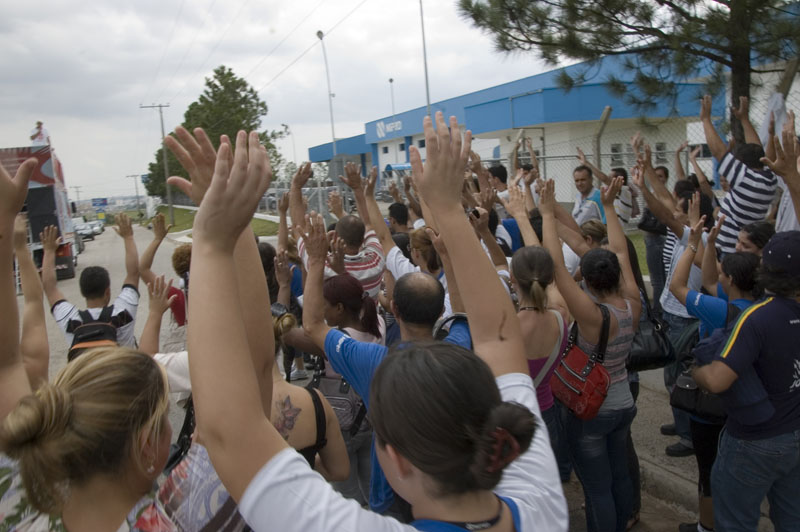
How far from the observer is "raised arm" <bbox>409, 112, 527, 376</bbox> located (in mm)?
1479

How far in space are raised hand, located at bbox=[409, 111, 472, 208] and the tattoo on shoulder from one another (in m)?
1.38

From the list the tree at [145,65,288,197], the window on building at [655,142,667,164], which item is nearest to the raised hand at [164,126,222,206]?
the window on building at [655,142,667,164]

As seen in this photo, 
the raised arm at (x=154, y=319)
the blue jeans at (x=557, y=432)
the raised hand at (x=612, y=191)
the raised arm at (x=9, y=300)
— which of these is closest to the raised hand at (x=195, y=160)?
the raised arm at (x=9, y=300)

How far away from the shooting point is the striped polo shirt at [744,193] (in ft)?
14.5

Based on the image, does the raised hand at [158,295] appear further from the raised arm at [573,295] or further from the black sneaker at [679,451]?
the black sneaker at [679,451]

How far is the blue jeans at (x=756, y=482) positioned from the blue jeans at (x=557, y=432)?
0.85 meters

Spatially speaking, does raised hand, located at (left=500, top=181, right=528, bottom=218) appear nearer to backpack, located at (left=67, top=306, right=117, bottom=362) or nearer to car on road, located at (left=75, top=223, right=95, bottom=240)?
backpack, located at (left=67, top=306, right=117, bottom=362)

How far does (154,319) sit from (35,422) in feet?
7.27

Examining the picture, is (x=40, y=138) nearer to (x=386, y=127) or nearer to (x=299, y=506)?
(x=299, y=506)

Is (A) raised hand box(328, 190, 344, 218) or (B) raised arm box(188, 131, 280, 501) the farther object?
(A) raised hand box(328, 190, 344, 218)

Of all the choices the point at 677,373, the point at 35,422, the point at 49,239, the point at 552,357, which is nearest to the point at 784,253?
the point at 552,357

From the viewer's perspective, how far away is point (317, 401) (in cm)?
265

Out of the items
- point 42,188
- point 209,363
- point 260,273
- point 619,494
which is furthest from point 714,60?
point 42,188

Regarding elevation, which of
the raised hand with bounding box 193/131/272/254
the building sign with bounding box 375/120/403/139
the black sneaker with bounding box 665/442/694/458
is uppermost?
the building sign with bounding box 375/120/403/139
